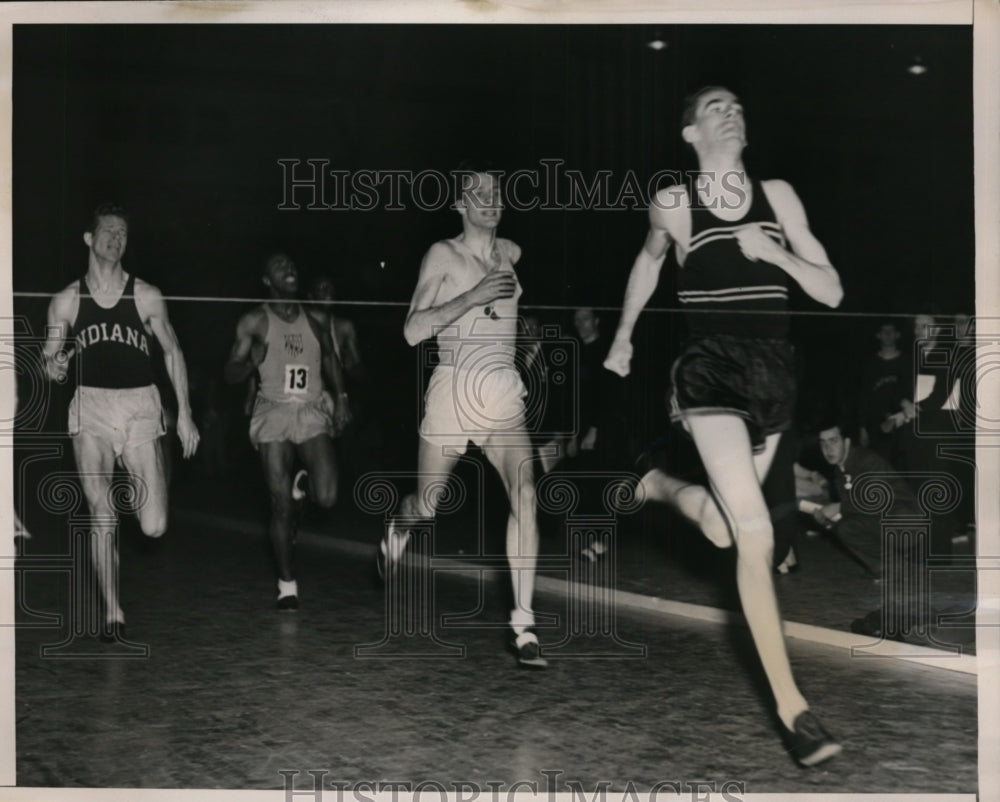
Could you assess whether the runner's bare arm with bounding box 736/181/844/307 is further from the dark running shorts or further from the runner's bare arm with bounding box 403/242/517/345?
the runner's bare arm with bounding box 403/242/517/345

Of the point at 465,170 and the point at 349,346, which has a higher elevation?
the point at 465,170

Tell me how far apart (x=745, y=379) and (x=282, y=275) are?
5.56 ft

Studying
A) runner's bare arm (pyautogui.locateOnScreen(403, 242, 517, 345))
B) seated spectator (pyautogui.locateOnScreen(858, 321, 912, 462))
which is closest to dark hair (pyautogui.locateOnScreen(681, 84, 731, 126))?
runner's bare arm (pyautogui.locateOnScreen(403, 242, 517, 345))

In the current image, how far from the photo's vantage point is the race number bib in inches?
189

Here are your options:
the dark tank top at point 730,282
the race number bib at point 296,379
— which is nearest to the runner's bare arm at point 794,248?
the dark tank top at point 730,282

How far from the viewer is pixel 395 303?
172 inches

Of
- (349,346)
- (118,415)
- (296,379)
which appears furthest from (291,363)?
(118,415)

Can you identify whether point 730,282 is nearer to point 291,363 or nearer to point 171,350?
point 291,363

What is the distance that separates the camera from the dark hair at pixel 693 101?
4117mm

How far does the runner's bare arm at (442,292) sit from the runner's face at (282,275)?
20.9 inches

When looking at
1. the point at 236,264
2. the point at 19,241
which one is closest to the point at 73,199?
the point at 19,241

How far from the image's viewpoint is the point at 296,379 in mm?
4855

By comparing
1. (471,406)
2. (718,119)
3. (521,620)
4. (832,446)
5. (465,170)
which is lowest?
(521,620)

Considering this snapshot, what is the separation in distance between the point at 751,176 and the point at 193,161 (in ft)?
6.07
